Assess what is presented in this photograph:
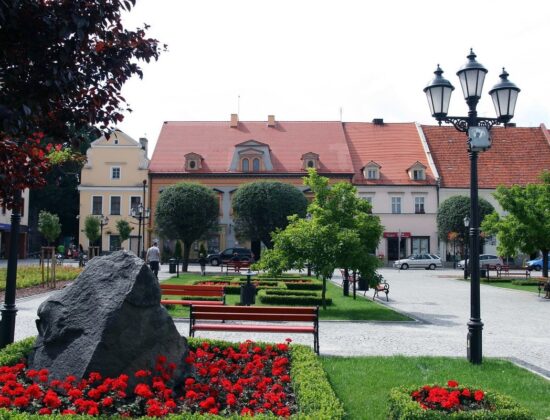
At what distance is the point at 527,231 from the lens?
1104 inches

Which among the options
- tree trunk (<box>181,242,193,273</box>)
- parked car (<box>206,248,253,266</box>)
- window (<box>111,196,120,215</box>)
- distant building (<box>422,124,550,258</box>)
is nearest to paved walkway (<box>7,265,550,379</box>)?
tree trunk (<box>181,242,193,273</box>)

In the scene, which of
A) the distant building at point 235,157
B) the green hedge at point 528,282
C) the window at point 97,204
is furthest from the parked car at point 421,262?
the window at point 97,204

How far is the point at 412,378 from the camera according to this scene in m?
8.02

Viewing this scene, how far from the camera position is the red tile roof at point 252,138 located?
170ft

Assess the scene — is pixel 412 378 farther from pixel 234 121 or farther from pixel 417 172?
pixel 234 121

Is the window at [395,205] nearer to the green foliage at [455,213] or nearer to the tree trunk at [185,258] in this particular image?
the green foliage at [455,213]

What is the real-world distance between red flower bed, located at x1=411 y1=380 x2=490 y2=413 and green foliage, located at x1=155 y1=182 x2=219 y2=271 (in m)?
32.1

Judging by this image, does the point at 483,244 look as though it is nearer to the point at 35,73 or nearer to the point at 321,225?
the point at 321,225

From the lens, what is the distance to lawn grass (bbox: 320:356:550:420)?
22.2 feet

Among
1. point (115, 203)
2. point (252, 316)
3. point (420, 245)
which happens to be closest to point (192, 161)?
point (115, 203)

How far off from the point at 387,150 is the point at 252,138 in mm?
13416

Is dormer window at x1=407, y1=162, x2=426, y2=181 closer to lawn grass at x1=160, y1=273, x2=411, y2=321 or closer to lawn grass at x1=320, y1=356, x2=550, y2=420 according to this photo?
lawn grass at x1=160, y1=273, x2=411, y2=321

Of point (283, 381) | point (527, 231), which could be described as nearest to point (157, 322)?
point (283, 381)

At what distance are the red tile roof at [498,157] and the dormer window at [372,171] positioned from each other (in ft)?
18.9
